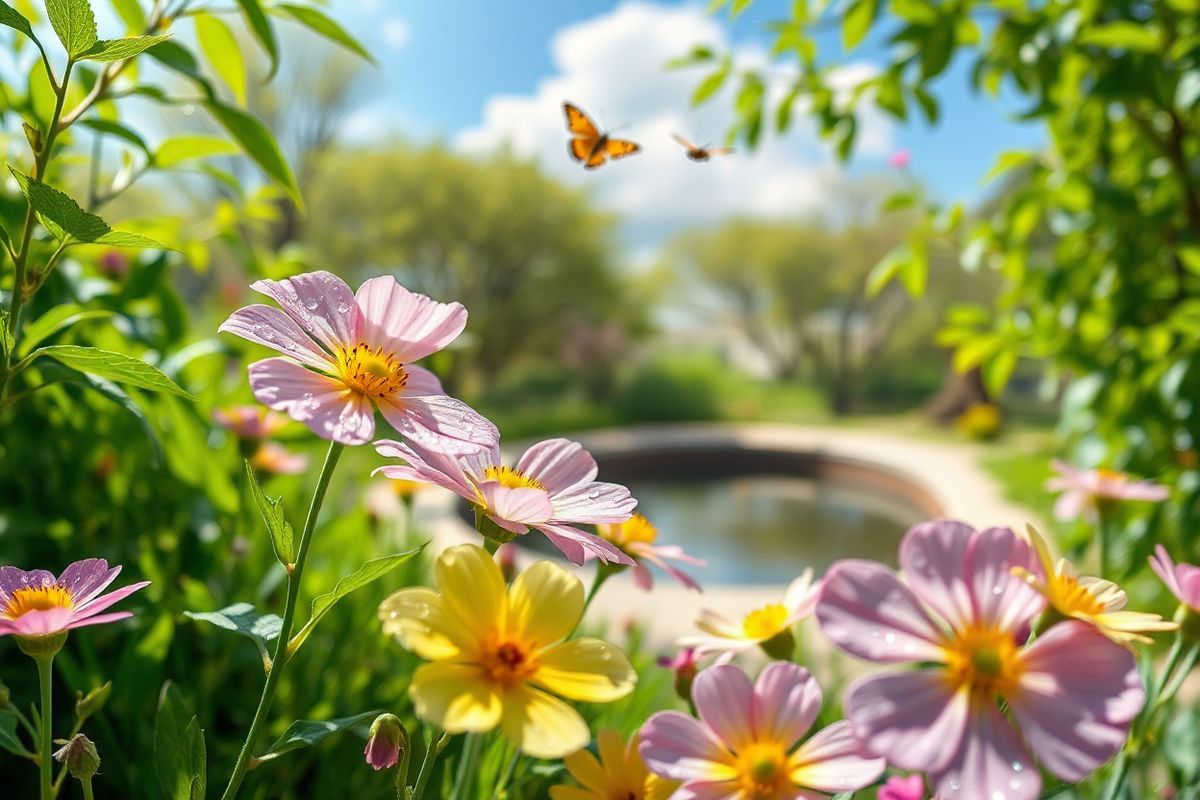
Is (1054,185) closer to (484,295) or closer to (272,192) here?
(272,192)

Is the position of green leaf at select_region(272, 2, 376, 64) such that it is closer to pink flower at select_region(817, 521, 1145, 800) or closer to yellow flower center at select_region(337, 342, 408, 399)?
yellow flower center at select_region(337, 342, 408, 399)

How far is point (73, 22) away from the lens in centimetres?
33

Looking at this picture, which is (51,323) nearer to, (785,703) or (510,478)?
(510,478)

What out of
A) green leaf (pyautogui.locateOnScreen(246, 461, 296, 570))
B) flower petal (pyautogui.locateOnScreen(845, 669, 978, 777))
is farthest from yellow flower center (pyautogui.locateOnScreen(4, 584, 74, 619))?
flower petal (pyautogui.locateOnScreen(845, 669, 978, 777))

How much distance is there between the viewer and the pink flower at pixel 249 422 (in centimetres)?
96

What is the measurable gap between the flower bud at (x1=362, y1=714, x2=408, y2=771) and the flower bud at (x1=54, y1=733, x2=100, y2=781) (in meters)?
0.11

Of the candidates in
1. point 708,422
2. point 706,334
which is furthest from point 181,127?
point 706,334

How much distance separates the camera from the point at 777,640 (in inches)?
16.4

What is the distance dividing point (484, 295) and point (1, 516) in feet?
36.6

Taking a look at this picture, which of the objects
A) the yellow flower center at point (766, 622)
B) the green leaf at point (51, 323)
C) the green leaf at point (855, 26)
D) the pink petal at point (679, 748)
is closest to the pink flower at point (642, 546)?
the yellow flower center at point (766, 622)

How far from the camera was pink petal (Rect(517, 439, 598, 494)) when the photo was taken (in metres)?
0.36

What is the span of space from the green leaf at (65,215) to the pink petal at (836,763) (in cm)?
32

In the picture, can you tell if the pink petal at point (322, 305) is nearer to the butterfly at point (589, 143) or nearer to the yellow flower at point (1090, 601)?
the butterfly at point (589, 143)

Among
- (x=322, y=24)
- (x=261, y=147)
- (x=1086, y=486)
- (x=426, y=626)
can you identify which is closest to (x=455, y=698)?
(x=426, y=626)
